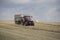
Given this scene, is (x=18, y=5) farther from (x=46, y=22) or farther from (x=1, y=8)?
(x=46, y=22)

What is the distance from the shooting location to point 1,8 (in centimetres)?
635

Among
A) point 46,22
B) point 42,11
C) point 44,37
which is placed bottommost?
point 44,37

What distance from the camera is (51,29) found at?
6.29 meters

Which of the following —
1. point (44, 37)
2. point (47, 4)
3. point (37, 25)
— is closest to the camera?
point (44, 37)

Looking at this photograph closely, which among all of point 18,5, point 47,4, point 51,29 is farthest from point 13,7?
point 51,29

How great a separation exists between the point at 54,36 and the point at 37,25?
1.67m

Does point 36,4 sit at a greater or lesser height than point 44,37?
greater

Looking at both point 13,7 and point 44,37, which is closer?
point 44,37

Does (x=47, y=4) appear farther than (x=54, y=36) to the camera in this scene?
Yes

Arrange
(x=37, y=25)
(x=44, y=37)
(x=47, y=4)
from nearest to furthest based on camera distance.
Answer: (x=44, y=37), (x=47, y=4), (x=37, y=25)

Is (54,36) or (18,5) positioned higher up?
(18,5)

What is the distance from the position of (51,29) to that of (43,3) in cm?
109

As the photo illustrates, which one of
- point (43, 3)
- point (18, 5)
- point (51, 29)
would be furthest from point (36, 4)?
point (51, 29)

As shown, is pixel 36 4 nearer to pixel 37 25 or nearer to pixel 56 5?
pixel 56 5
